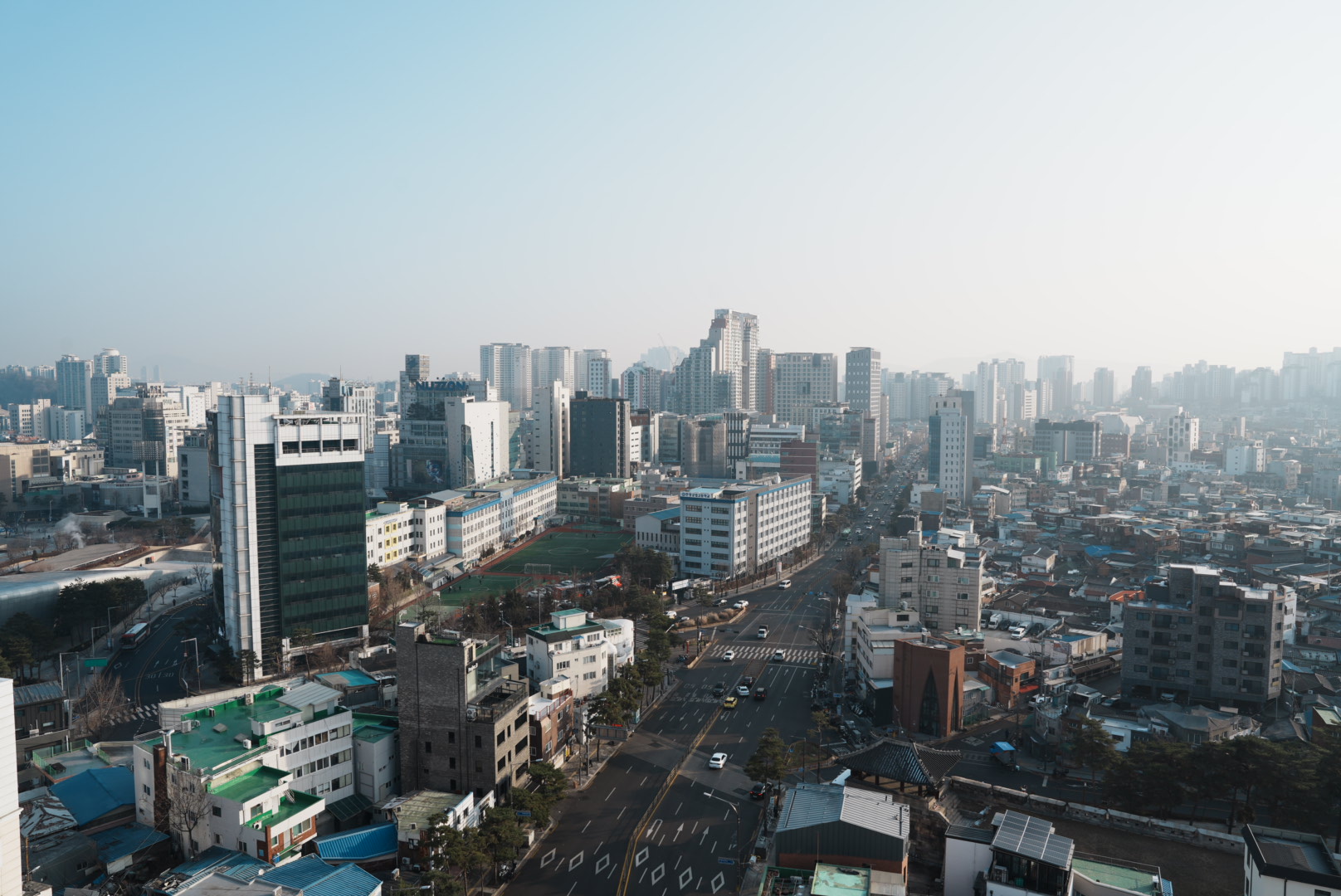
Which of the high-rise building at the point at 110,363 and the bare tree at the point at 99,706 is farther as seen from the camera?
the high-rise building at the point at 110,363

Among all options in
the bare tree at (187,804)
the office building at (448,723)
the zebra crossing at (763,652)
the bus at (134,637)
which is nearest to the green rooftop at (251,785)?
the bare tree at (187,804)

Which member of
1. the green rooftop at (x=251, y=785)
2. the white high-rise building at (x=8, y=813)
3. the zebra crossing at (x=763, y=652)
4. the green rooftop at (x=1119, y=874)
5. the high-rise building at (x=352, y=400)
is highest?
the high-rise building at (x=352, y=400)

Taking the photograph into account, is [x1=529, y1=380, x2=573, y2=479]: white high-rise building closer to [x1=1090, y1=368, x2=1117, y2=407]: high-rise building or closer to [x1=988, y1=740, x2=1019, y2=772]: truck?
[x1=988, y1=740, x2=1019, y2=772]: truck

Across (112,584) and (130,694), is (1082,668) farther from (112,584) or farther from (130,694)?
(112,584)

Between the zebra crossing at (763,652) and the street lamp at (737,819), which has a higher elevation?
the street lamp at (737,819)

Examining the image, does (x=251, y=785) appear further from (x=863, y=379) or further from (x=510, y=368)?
(x=510, y=368)

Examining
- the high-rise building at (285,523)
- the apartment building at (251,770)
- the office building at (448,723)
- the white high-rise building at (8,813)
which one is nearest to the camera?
the white high-rise building at (8,813)

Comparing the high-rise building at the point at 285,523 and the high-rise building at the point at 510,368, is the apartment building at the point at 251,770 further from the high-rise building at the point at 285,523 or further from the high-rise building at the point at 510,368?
the high-rise building at the point at 510,368

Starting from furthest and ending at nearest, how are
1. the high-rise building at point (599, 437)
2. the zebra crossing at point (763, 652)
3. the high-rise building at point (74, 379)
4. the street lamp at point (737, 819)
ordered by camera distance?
the high-rise building at point (74, 379) < the high-rise building at point (599, 437) < the zebra crossing at point (763, 652) < the street lamp at point (737, 819)
